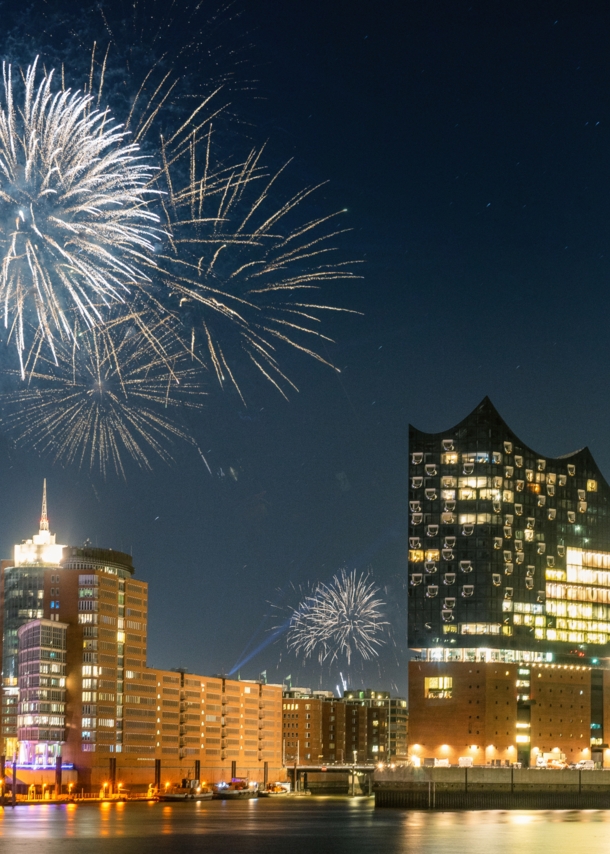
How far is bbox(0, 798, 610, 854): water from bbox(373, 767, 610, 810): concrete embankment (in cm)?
603

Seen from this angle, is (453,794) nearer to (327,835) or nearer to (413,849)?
(327,835)

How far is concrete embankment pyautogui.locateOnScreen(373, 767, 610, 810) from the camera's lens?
18725cm

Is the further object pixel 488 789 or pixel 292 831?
pixel 488 789

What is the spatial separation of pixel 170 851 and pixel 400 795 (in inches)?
3514

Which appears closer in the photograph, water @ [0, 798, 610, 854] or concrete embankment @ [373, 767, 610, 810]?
water @ [0, 798, 610, 854]

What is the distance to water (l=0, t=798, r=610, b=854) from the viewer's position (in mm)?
106312

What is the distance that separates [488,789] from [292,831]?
66268 millimetres

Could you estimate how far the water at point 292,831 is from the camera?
10631 centimetres

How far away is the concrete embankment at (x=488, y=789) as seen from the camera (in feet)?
614

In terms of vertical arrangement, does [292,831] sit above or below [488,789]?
above

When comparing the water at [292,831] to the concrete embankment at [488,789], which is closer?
the water at [292,831]

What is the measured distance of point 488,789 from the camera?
190500mm

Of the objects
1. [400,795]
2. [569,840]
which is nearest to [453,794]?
[400,795]

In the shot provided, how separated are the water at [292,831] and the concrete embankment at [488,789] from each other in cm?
603
